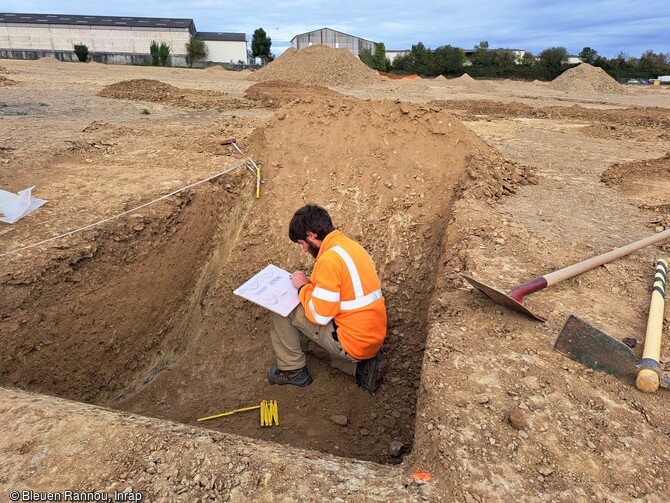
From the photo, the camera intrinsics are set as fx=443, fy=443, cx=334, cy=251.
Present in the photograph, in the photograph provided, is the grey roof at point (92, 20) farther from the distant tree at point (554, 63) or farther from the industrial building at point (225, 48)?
the distant tree at point (554, 63)

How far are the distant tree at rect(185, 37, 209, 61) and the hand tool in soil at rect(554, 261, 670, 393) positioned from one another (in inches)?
1972

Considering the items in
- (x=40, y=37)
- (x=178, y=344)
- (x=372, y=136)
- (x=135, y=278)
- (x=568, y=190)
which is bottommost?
(x=178, y=344)

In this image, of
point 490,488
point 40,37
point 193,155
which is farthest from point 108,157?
point 40,37

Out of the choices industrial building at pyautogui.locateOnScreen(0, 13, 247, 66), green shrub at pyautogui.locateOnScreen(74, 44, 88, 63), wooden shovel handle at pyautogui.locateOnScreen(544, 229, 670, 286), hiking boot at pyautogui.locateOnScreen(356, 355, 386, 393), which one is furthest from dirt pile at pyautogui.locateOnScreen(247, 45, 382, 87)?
industrial building at pyautogui.locateOnScreen(0, 13, 247, 66)

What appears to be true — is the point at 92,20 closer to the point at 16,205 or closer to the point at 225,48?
the point at 225,48

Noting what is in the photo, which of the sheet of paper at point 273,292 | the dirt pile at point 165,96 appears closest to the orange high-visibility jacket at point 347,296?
the sheet of paper at point 273,292

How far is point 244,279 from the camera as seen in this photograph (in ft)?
18.5

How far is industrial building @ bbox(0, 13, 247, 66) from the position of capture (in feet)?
143

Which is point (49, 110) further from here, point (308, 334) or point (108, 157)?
point (308, 334)

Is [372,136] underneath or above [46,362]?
above

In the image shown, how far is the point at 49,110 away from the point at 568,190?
478 inches

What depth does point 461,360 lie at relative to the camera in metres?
2.94

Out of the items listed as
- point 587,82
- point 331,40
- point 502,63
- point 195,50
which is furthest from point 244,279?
point 195,50

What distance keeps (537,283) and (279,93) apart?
1613cm
